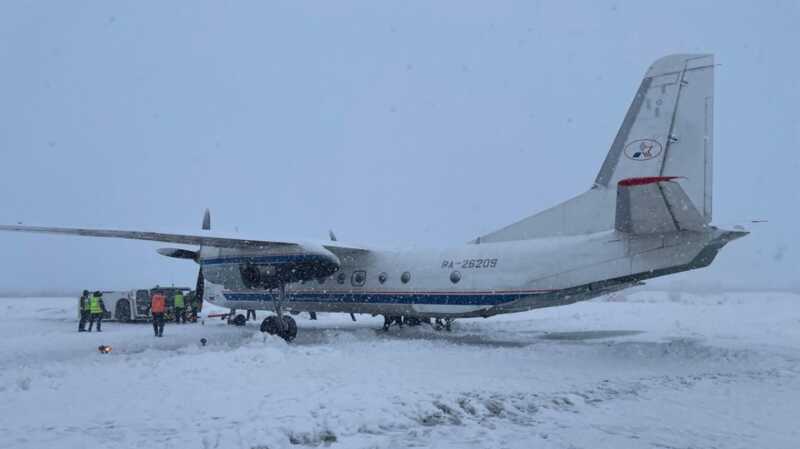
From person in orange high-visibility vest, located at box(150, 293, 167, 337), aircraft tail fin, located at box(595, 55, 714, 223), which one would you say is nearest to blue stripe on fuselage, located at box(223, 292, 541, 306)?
person in orange high-visibility vest, located at box(150, 293, 167, 337)

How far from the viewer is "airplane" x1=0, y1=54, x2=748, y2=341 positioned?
11.6 m

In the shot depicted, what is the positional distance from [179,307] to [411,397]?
1958 cm

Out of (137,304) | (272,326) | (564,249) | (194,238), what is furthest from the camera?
(137,304)

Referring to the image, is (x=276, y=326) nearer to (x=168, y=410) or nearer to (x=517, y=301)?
(x=517, y=301)

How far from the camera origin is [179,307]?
24.9 meters

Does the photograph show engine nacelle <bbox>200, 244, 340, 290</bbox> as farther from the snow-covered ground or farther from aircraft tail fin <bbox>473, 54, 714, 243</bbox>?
aircraft tail fin <bbox>473, 54, 714, 243</bbox>

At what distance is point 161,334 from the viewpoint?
18.2m

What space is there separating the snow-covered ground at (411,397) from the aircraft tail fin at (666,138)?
3257 millimetres

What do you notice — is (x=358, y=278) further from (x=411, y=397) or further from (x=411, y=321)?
(x=411, y=397)

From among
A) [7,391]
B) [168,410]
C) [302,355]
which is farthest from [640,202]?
[7,391]

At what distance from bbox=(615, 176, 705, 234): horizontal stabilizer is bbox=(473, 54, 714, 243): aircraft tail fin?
4.04 feet

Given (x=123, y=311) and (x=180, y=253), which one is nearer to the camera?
(x=180, y=253)

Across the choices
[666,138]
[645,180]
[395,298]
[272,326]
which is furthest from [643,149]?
[272,326]

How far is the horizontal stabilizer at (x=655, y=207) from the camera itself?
9.71 meters
